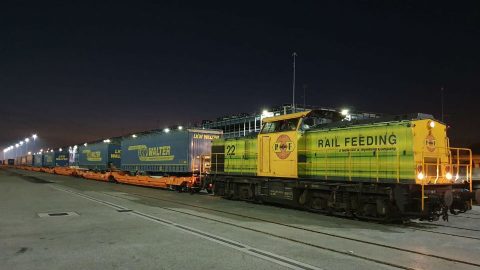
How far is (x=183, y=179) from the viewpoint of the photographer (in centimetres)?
2578

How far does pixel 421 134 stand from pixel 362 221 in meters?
3.31

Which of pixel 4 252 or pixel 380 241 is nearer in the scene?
pixel 4 252

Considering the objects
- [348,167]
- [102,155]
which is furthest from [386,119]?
[102,155]

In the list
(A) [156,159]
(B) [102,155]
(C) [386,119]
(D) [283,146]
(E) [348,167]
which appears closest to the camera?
(C) [386,119]

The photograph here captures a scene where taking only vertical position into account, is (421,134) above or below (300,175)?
above

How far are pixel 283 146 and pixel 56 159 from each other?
56897 millimetres

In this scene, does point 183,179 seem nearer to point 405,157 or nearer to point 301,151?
point 301,151

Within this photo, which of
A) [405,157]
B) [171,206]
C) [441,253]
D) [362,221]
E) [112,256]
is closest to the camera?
[112,256]

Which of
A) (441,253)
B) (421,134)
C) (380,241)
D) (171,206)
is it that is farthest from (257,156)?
(441,253)

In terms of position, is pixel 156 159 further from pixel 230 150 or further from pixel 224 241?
pixel 224 241

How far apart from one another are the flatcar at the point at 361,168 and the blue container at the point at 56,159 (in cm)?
4862

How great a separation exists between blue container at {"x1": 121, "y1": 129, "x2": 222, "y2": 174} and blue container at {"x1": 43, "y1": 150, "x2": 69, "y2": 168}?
30874mm

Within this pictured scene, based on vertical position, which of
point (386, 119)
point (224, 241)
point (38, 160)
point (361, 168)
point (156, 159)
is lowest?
point (224, 241)

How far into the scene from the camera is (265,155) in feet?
57.2
